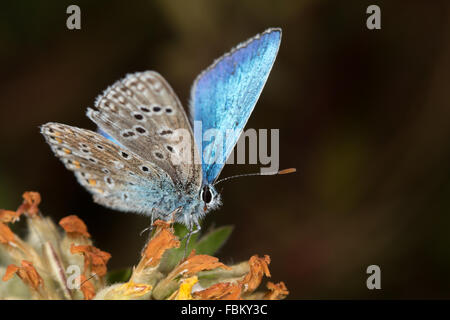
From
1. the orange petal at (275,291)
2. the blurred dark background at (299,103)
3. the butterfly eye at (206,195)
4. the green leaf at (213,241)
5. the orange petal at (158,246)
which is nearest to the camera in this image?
the orange petal at (158,246)

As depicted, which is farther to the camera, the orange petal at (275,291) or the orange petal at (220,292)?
the orange petal at (275,291)

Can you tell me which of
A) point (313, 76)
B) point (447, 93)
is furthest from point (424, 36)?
point (313, 76)

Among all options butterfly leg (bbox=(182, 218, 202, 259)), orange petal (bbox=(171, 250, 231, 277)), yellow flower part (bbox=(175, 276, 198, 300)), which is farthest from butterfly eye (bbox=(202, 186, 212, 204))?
yellow flower part (bbox=(175, 276, 198, 300))

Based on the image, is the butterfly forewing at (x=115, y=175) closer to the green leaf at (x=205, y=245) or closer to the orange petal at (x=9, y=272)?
the green leaf at (x=205, y=245)

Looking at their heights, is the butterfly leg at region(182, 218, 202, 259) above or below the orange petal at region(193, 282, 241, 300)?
above

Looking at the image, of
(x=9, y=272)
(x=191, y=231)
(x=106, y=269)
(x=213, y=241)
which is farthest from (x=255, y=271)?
(x=9, y=272)

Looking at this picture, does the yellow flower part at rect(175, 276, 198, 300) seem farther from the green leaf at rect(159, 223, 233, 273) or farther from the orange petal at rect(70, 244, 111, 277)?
the orange petal at rect(70, 244, 111, 277)

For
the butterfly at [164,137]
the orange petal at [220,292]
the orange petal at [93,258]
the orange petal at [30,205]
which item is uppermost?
the butterfly at [164,137]

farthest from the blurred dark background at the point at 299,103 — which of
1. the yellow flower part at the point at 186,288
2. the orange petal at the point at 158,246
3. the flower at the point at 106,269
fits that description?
the yellow flower part at the point at 186,288
